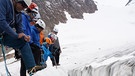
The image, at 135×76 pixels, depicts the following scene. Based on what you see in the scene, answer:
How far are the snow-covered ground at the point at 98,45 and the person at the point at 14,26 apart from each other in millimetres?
876

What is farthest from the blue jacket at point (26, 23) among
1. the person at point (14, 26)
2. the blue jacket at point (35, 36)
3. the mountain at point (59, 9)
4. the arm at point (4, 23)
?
the mountain at point (59, 9)

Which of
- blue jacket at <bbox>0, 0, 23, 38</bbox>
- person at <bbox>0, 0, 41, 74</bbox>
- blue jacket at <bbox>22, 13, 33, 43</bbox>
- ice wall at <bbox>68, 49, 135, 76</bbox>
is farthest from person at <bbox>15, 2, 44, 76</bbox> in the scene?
blue jacket at <bbox>0, 0, 23, 38</bbox>

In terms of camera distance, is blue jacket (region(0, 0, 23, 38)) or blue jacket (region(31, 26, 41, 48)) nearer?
blue jacket (region(0, 0, 23, 38))

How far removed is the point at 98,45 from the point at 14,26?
15958 mm

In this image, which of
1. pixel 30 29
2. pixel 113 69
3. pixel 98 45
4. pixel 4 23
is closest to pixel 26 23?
pixel 30 29

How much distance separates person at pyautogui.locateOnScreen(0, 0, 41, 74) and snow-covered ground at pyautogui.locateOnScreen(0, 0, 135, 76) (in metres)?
0.88

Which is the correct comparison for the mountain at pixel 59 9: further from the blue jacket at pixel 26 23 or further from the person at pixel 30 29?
the blue jacket at pixel 26 23

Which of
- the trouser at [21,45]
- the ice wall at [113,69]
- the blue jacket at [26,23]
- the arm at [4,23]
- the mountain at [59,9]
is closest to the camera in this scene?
the arm at [4,23]

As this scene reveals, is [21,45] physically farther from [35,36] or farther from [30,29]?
[35,36]

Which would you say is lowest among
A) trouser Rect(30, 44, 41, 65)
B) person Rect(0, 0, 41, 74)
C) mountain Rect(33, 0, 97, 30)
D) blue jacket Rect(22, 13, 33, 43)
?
mountain Rect(33, 0, 97, 30)

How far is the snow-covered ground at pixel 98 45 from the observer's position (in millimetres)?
A: 5062

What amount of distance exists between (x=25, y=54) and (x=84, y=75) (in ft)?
5.33

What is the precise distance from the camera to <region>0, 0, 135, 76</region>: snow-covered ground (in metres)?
5.06

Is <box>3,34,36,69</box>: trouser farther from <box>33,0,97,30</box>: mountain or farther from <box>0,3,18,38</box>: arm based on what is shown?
<box>33,0,97,30</box>: mountain
